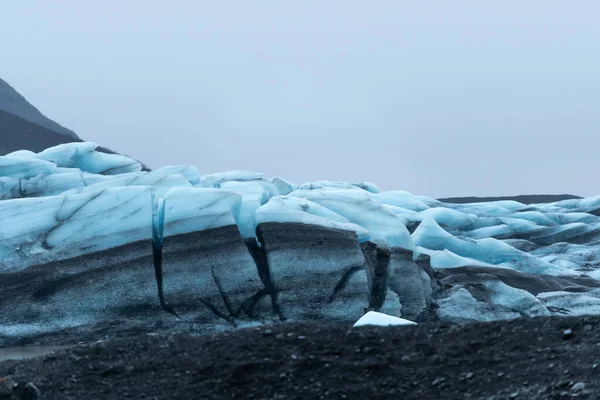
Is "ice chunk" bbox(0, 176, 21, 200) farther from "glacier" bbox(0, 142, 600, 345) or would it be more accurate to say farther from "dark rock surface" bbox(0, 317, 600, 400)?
"dark rock surface" bbox(0, 317, 600, 400)

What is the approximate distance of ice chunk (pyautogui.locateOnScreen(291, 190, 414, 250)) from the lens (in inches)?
593

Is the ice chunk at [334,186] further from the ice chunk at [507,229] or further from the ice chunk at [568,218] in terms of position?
the ice chunk at [568,218]

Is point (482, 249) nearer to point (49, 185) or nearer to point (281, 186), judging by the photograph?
point (281, 186)

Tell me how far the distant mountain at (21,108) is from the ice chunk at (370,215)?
37423mm

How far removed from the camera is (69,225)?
12805 mm

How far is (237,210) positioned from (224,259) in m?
1.37

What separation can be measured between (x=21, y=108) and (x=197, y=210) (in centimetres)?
4378

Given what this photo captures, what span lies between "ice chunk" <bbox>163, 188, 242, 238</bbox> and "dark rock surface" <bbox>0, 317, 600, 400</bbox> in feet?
21.8

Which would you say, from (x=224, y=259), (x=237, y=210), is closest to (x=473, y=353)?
(x=224, y=259)

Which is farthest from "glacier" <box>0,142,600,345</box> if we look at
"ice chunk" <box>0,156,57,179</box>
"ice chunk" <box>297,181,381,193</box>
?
"ice chunk" <box>297,181,381,193</box>

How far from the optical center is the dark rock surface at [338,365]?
16.1ft

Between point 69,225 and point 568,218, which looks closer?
point 69,225

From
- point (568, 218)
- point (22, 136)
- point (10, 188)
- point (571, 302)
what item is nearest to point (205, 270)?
point (10, 188)

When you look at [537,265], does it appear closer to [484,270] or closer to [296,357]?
[484,270]
